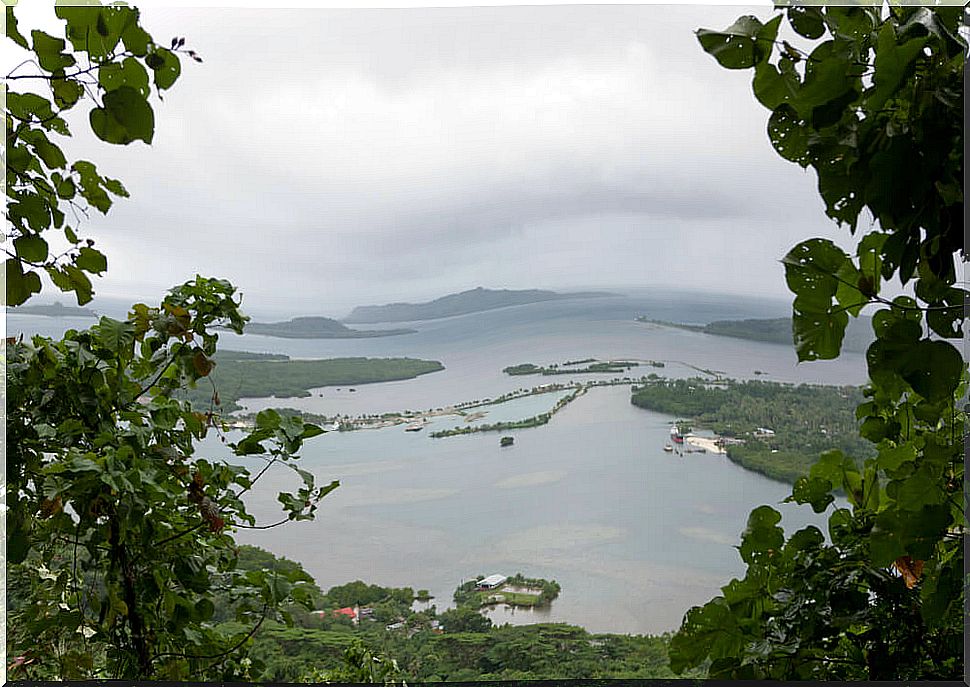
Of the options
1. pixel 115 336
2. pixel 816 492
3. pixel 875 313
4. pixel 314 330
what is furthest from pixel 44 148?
pixel 314 330

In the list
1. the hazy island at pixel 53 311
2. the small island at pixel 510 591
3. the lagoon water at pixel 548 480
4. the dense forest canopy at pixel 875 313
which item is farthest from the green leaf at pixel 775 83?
the hazy island at pixel 53 311

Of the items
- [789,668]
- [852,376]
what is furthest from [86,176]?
[852,376]

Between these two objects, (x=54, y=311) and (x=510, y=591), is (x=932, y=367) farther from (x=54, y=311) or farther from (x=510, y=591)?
(x=54, y=311)

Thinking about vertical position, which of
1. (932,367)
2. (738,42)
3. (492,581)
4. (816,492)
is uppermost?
(738,42)

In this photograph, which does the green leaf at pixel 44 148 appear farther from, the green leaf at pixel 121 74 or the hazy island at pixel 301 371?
the hazy island at pixel 301 371

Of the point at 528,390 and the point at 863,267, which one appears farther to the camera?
the point at 528,390

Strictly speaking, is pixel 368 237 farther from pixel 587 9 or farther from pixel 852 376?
pixel 852 376
